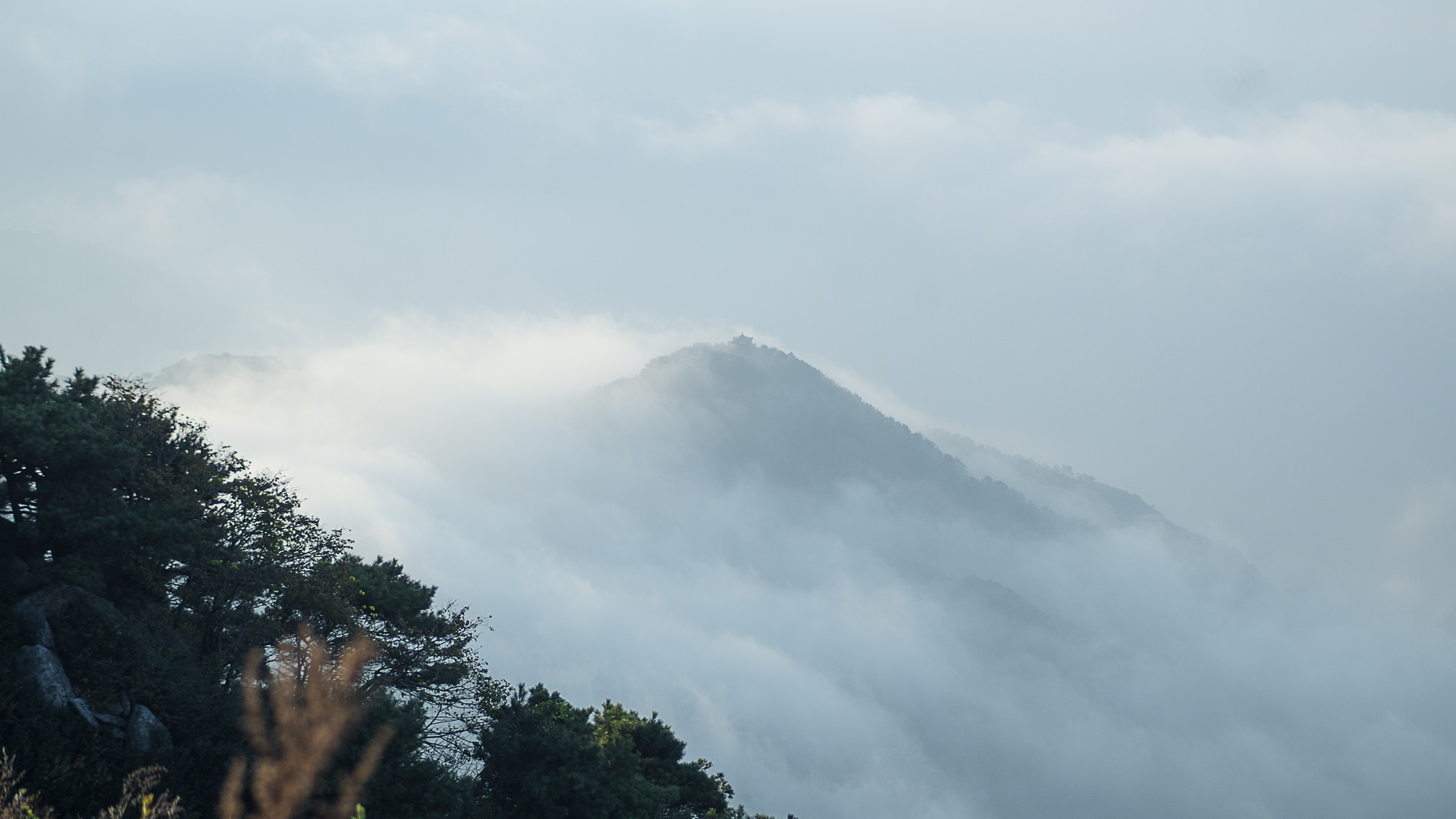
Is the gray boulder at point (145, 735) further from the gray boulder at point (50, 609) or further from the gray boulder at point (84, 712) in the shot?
the gray boulder at point (50, 609)

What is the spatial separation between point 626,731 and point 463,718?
1239cm

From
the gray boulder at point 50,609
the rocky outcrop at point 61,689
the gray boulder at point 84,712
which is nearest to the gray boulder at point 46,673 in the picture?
the rocky outcrop at point 61,689

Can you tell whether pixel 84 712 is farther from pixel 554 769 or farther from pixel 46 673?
pixel 554 769

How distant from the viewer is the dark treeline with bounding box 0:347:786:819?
20.1 m

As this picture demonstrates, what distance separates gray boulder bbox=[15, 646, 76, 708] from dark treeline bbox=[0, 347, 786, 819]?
7cm

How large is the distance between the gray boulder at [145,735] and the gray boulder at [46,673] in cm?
158

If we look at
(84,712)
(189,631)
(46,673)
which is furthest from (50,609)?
(189,631)

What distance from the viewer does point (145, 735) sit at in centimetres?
2038

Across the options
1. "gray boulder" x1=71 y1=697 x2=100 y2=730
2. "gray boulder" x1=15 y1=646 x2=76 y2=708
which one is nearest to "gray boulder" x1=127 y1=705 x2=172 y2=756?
"gray boulder" x1=71 y1=697 x2=100 y2=730

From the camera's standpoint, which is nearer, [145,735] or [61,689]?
[61,689]

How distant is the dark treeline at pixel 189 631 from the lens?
2006 cm

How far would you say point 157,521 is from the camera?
2520 centimetres

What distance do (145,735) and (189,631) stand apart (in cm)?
695

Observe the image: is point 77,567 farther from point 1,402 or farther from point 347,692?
point 347,692
